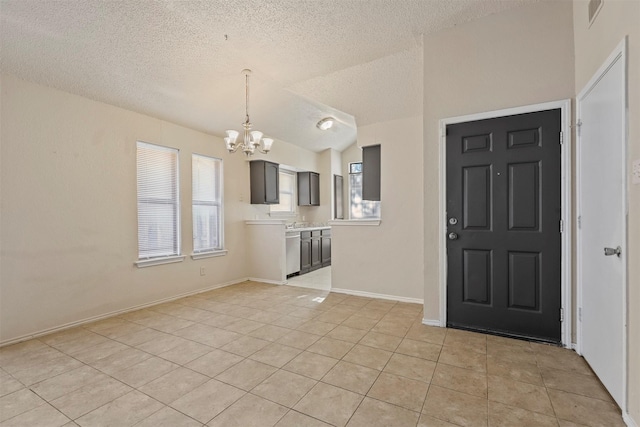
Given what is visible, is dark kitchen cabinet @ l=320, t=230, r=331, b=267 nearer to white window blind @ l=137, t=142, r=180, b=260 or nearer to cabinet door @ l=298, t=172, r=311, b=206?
cabinet door @ l=298, t=172, r=311, b=206

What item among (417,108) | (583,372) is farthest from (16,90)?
(583,372)

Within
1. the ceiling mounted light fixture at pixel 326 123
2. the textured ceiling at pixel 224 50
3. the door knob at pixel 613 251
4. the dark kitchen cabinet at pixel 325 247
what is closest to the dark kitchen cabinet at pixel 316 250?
the dark kitchen cabinet at pixel 325 247

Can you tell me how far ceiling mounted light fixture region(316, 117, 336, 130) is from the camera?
566 centimetres

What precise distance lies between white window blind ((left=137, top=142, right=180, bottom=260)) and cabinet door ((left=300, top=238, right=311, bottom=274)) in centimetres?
229

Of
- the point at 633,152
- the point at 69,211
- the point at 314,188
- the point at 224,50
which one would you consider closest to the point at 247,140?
the point at 224,50

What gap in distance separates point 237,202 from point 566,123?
15.2 ft

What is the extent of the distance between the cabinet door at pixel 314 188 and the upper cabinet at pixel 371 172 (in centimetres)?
272

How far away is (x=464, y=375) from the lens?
2.10 metres

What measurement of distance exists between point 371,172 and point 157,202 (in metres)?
3.09

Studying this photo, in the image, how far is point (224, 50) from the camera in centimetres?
305

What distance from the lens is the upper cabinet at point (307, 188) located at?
699 cm

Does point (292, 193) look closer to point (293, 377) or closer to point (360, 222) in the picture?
point (360, 222)

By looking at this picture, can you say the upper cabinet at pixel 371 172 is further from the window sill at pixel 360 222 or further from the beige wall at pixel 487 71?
the beige wall at pixel 487 71

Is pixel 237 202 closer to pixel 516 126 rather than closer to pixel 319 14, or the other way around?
pixel 319 14
